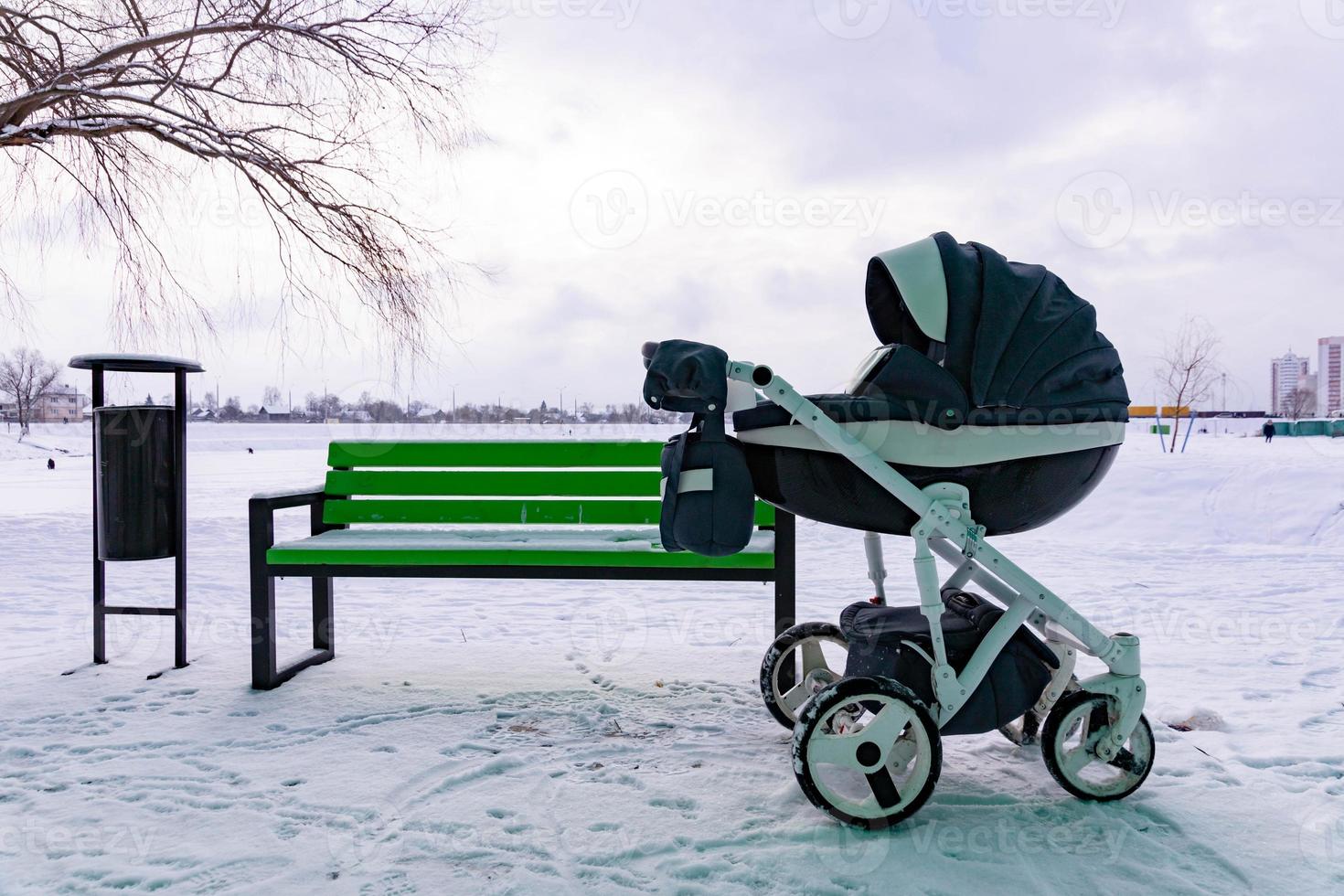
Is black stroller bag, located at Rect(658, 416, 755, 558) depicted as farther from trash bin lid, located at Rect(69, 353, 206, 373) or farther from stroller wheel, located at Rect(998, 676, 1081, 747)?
trash bin lid, located at Rect(69, 353, 206, 373)

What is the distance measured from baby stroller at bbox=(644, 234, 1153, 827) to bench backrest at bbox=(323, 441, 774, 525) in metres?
1.42

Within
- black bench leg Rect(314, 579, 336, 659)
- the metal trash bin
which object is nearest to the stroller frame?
black bench leg Rect(314, 579, 336, 659)

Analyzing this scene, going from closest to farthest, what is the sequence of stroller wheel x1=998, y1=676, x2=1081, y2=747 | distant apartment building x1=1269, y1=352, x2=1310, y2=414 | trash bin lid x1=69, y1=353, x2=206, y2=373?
1. stroller wheel x1=998, y1=676, x2=1081, y2=747
2. trash bin lid x1=69, y1=353, x2=206, y2=373
3. distant apartment building x1=1269, y1=352, x2=1310, y2=414

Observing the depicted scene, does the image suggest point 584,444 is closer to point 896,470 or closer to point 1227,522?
point 896,470

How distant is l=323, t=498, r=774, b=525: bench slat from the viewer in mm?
3848

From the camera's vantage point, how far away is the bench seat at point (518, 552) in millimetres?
3242

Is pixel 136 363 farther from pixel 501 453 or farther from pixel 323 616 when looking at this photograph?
pixel 501 453

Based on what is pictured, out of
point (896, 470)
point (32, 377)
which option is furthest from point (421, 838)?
point (32, 377)

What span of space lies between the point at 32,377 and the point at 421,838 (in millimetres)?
59648

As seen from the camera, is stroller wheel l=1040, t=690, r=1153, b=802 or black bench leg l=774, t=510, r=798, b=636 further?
black bench leg l=774, t=510, r=798, b=636

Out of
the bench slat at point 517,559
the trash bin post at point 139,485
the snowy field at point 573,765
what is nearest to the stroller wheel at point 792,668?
the snowy field at point 573,765

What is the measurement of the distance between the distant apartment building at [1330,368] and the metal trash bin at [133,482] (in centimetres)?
15542

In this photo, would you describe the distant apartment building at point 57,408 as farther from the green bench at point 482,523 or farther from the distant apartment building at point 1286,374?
the distant apartment building at point 1286,374

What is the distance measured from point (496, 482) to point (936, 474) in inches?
89.2
